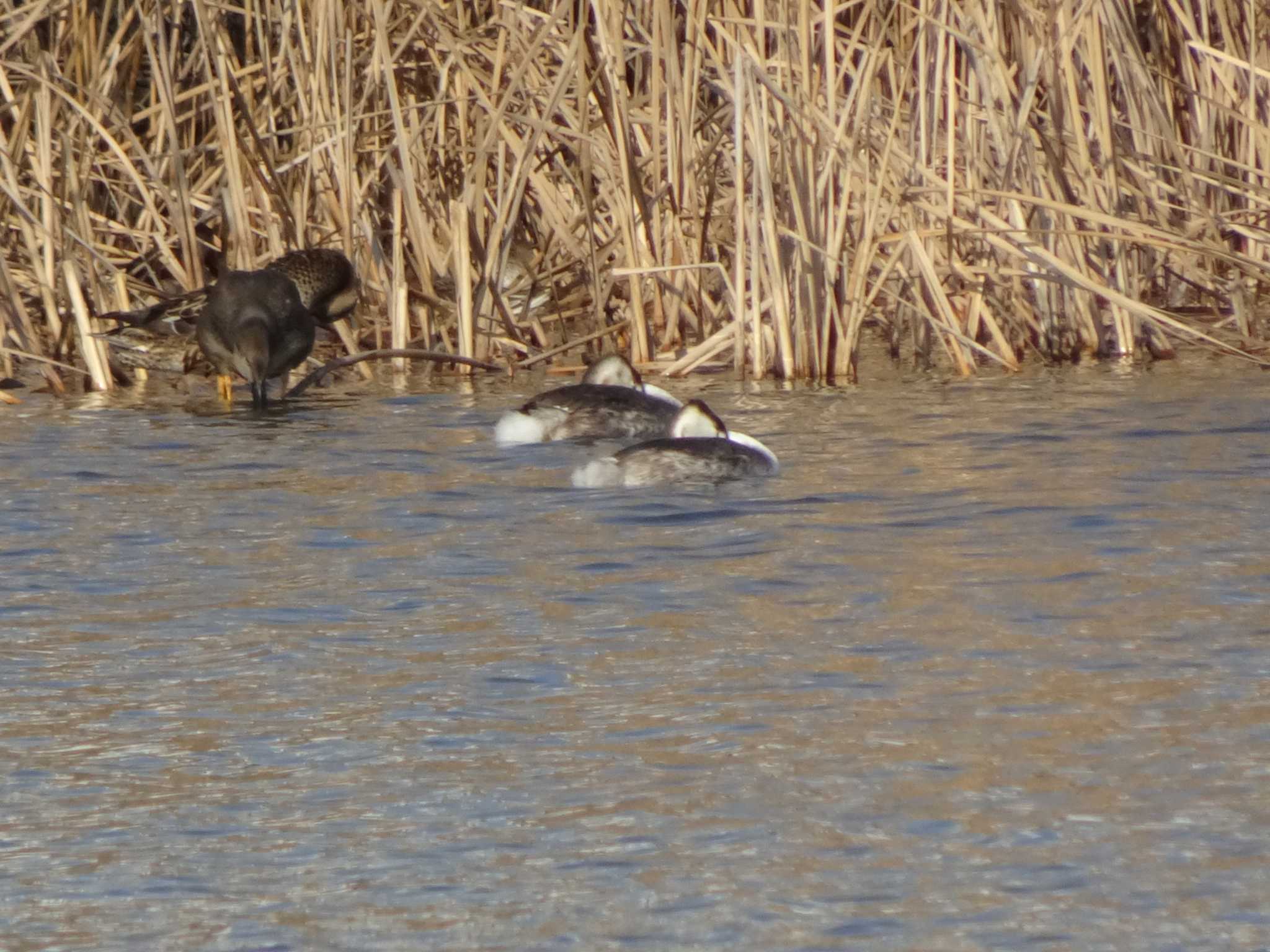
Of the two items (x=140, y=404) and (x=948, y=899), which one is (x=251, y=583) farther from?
(x=140, y=404)

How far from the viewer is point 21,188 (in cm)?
1056

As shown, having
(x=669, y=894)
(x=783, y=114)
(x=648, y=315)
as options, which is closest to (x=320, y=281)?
(x=648, y=315)

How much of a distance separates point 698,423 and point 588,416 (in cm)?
80

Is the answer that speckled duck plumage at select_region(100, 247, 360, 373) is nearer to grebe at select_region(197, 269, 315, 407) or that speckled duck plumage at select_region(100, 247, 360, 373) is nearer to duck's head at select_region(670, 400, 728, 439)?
grebe at select_region(197, 269, 315, 407)

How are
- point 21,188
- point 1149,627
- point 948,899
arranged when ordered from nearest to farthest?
point 948,899 → point 1149,627 → point 21,188

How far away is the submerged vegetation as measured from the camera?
9.59 metres

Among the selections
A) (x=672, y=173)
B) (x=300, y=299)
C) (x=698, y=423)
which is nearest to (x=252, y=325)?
(x=300, y=299)

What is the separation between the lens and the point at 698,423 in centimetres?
799

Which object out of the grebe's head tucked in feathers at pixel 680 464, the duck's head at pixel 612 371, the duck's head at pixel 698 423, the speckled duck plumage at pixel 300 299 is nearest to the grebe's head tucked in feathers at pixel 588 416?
the duck's head at pixel 612 371

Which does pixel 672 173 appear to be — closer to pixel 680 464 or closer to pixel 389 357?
pixel 389 357

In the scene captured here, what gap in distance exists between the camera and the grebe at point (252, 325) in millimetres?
10102

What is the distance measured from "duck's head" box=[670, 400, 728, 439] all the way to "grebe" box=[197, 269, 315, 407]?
8.63 ft

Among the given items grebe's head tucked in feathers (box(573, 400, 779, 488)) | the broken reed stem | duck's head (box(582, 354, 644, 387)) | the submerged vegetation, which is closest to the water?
grebe's head tucked in feathers (box(573, 400, 779, 488))

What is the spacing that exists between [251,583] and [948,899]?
302 centimetres
